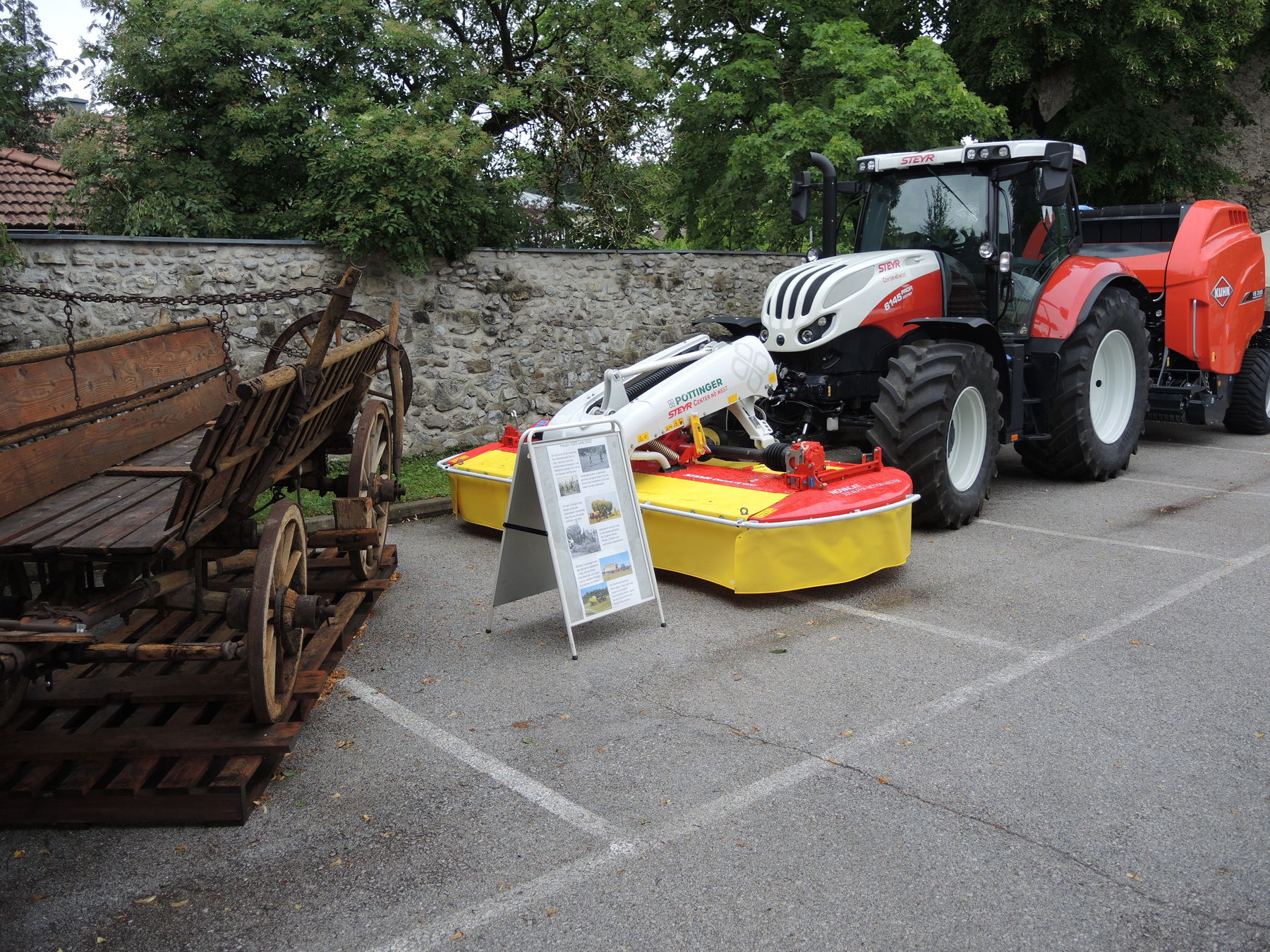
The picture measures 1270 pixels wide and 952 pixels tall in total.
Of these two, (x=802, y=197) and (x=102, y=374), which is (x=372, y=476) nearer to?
(x=102, y=374)

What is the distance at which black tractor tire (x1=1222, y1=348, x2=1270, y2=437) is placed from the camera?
37.7 feet

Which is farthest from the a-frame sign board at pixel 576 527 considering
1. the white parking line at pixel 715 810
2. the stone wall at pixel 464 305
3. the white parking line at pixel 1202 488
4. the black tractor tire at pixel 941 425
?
the white parking line at pixel 1202 488

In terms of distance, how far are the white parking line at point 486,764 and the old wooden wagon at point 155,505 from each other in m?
0.43

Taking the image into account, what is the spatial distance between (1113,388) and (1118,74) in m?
7.67

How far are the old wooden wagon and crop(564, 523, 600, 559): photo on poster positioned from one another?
1.17 metres

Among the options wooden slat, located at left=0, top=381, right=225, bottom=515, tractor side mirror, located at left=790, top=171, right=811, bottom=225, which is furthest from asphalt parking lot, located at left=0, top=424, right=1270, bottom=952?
tractor side mirror, located at left=790, top=171, right=811, bottom=225

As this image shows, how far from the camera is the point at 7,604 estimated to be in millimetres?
3777

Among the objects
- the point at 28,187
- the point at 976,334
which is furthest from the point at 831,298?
the point at 28,187

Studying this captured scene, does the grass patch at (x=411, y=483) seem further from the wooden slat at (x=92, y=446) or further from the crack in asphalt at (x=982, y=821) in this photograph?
the crack in asphalt at (x=982, y=821)

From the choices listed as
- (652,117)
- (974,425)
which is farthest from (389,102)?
(974,425)

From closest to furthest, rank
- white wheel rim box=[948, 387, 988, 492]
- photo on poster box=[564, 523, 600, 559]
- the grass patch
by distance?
photo on poster box=[564, 523, 600, 559] → white wheel rim box=[948, 387, 988, 492] → the grass patch

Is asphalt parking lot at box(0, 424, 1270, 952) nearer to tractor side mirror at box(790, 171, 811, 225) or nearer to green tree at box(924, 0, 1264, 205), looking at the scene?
tractor side mirror at box(790, 171, 811, 225)

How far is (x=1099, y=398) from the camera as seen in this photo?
30.1ft

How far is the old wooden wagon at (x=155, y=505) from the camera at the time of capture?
3.44m
